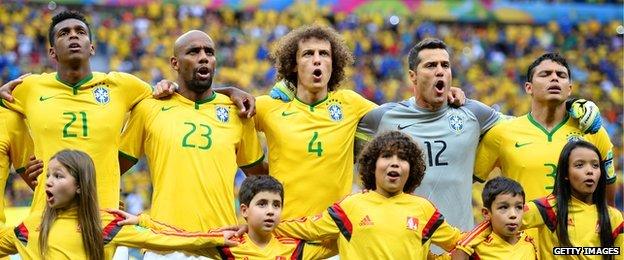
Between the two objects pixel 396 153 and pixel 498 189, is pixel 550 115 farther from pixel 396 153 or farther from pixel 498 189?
pixel 396 153

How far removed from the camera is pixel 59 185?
6754 millimetres

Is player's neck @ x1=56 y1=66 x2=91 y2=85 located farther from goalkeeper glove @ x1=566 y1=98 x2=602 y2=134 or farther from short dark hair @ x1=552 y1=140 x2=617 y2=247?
goalkeeper glove @ x1=566 y1=98 x2=602 y2=134

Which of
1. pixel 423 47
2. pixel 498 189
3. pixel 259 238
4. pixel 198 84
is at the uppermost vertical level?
pixel 423 47

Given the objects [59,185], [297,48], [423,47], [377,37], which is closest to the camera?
[59,185]

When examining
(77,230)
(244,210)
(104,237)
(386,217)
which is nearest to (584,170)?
(386,217)

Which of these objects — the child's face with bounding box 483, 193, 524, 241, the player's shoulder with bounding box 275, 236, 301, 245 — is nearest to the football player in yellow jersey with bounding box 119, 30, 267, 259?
the player's shoulder with bounding box 275, 236, 301, 245

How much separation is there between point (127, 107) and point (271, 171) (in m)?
1.07

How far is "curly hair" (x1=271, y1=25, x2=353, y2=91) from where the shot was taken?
802 centimetres

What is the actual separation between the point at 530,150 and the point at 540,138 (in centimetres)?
13

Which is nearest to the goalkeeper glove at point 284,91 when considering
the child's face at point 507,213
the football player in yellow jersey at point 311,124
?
the football player in yellow jersey at point 311,124

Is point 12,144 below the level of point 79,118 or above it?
below

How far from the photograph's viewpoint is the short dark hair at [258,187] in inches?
275

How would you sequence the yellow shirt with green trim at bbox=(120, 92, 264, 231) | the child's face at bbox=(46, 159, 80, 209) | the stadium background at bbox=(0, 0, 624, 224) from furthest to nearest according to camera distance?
the stadium background at bbox=(0, 0, 624, 224)
the yellow shirt with green trim at bbox=(120, 92, 264, 231)
the child's face at bbox=(46, 159, 80, 209)

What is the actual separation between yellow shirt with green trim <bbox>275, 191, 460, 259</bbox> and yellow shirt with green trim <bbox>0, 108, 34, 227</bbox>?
2113 millimetres
